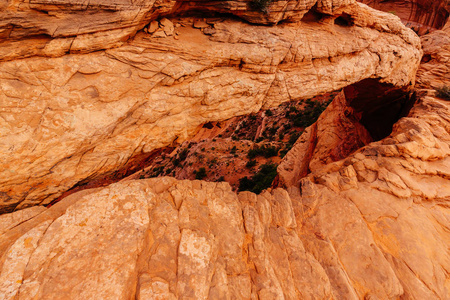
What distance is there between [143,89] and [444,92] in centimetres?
1547

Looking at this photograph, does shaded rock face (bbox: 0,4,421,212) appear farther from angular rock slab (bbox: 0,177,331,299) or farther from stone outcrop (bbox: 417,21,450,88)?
stone outcrop (bbox: 417,21,450,88)

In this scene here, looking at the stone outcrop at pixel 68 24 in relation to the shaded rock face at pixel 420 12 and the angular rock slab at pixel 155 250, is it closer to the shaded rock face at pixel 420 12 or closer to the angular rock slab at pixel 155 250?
the angular rock slab at pixel 155 250

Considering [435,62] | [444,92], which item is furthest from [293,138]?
[444,92]

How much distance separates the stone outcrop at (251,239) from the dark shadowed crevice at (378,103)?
633cm

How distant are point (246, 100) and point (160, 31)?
3927 mm

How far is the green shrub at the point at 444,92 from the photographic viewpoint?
1129 centimetres

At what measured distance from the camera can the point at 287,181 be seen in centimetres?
1368

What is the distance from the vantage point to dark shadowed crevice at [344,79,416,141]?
1356 cm

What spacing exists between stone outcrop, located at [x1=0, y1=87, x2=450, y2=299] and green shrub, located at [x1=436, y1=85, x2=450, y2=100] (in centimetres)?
481

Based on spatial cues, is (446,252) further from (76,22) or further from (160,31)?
(76,22)

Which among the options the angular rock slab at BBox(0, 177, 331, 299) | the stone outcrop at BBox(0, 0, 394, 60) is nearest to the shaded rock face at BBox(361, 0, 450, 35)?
the stone outcrop at BBox(0, 0, 394, 60)

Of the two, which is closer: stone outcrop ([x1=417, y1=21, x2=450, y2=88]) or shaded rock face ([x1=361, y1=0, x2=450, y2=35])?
stone outcrop ([x1=417, y1=21, x2=450, y2=88])

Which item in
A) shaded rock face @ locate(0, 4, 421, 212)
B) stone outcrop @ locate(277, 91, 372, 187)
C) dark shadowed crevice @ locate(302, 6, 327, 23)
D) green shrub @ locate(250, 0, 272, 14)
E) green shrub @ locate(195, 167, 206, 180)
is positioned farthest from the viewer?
green shrub @ locate(195, 167, 206, 180)

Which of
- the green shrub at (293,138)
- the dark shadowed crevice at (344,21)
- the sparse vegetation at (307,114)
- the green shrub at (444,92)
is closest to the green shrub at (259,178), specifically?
the green shrub at (293,138)
